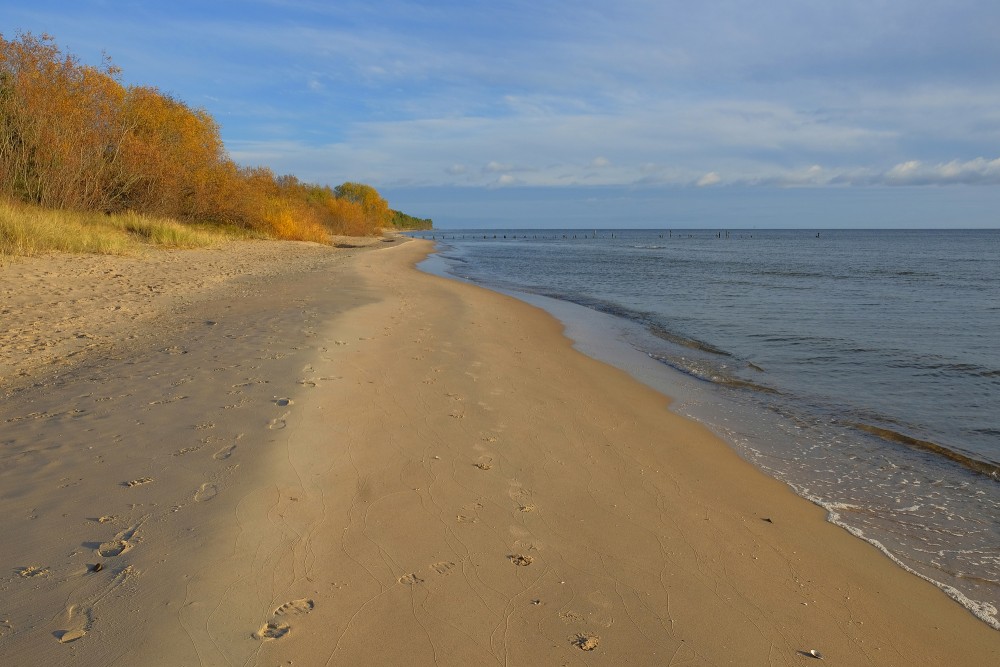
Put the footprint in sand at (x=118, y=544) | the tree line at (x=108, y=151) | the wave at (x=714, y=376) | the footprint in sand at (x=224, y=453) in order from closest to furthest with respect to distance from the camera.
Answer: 1. the footprint in sand at (x=118, y=544)
2. the footprint in sand at (x=224, y=453)
3. the wave at (x=714, y=376)
4. the tree line at (x=108, y=151)

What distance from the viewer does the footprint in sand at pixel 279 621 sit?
276 cm

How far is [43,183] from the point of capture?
857 inches

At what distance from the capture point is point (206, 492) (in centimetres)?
402

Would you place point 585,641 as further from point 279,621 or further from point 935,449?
point 935,449

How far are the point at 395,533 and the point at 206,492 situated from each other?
1.28 metres

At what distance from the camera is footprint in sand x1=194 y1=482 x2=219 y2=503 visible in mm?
3936

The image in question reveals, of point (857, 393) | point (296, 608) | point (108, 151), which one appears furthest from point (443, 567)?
point (108, 151)

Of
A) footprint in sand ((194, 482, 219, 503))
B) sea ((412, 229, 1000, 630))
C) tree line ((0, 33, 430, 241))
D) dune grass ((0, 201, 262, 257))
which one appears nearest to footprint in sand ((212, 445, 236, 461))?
footprint in sand ((194, 482, 219, 503))

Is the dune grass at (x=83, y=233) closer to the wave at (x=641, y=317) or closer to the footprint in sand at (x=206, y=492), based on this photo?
the wave at (x=641, y=317)

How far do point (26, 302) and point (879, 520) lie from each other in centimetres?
1237

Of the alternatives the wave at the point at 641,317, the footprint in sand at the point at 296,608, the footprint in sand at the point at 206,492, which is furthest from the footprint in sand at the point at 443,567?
the wave at the point at 641,317

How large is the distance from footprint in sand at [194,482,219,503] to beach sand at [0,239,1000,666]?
2cm

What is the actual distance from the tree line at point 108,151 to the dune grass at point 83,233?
1551 mm

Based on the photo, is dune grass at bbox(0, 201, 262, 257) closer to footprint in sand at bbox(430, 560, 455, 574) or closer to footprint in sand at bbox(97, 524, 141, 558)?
footprint in sand at bbox(97, 524, 141, 558)
